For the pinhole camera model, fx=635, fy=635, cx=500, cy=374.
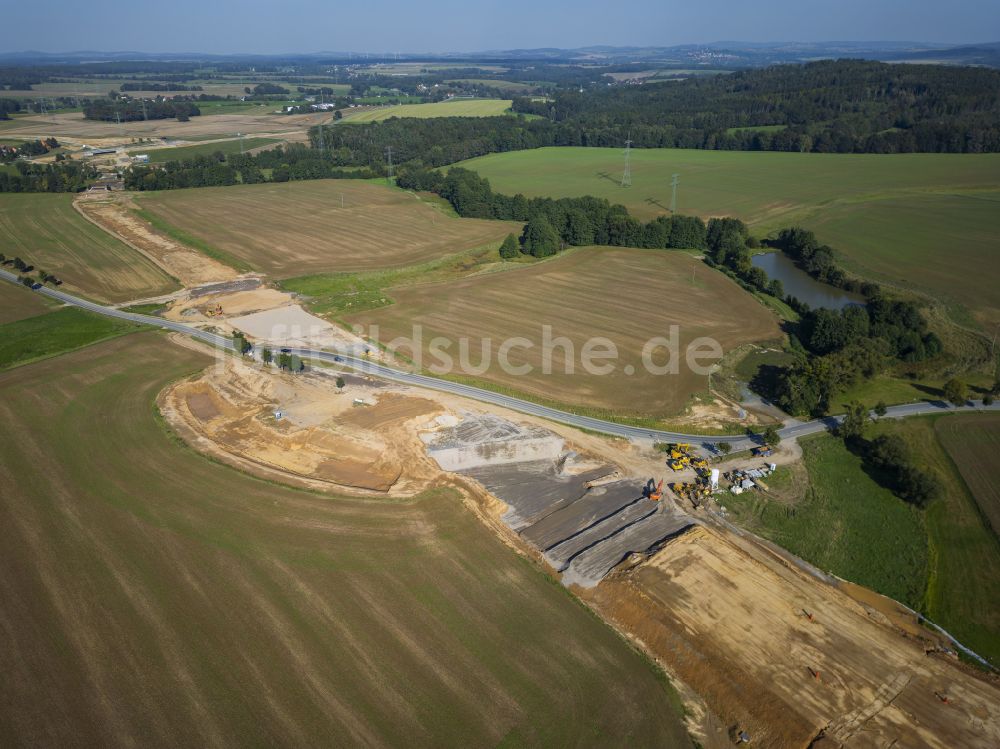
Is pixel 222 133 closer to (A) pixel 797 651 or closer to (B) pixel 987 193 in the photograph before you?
(B) pixel 987 193

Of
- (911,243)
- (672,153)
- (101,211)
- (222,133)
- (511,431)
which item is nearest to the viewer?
(511,431)

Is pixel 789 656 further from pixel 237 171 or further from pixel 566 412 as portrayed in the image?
pixel 237 171

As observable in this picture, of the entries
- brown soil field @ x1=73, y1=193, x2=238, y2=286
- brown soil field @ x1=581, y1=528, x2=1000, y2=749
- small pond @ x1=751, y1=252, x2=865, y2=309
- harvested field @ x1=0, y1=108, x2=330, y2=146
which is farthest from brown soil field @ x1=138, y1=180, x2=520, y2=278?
harvested field @ x1=0, y1=108, x2=330, y2=146

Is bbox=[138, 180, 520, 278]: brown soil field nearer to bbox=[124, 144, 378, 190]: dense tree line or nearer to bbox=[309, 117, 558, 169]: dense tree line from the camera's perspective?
bbox=[124, 144, 378, 190]: dense tree line

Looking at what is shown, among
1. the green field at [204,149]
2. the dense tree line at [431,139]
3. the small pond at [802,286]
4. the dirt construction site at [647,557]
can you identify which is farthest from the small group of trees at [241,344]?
the green field at [204,149]

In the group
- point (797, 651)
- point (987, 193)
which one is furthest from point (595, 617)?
point (987, 193)
